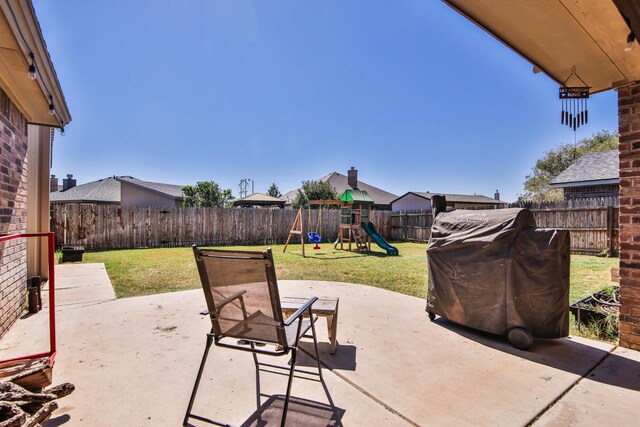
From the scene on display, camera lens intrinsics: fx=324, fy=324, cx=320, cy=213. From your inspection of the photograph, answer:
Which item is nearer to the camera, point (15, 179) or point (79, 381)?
point (79, 381)

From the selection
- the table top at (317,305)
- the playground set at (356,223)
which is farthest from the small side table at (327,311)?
the playground set at (356,223)

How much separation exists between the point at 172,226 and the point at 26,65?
1115cm

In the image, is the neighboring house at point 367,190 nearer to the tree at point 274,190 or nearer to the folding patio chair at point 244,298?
the tree at point 274,190

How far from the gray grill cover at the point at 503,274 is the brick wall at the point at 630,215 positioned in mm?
552

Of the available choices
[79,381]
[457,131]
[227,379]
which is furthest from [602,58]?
[457,131]

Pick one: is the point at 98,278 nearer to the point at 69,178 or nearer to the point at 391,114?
the point at 391,114

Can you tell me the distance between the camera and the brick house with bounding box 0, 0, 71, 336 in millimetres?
2330

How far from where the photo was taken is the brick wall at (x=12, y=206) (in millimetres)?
3270

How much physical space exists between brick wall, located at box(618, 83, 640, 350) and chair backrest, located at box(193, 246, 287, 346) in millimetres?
3219

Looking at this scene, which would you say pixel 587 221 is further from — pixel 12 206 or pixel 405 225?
pixel 12 206

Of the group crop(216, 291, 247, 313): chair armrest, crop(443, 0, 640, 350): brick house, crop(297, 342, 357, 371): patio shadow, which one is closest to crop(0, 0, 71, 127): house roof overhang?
crop(216, 291, 247, 313): chair armrest

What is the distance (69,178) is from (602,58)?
31.7 meters

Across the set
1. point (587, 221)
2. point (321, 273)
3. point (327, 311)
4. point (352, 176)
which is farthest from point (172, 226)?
point (352, 176)

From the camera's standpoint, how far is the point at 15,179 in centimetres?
373
